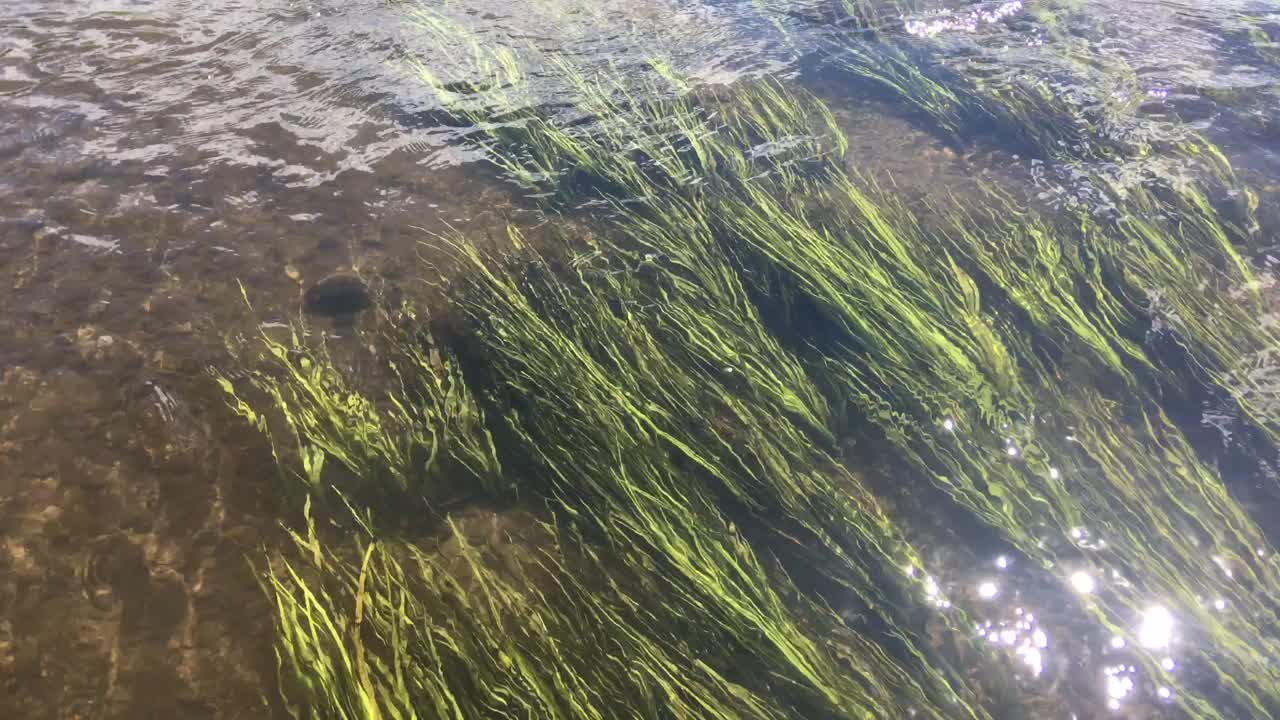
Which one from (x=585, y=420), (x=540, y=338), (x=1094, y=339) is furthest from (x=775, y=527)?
(x=1094, y=339)

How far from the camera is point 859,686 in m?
2.06

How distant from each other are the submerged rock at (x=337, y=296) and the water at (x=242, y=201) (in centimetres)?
5

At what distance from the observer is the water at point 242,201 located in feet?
6.59

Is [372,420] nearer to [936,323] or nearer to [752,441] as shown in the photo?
[752,441]

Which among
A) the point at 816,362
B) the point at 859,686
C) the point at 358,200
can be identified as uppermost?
the point at 358,200

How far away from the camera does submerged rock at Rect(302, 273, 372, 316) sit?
2.87 m

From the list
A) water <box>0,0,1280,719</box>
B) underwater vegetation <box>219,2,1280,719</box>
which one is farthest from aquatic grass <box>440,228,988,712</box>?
water <box>0,0,1280,719</box>

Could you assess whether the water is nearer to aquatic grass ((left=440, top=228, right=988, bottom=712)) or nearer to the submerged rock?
the submerged rock

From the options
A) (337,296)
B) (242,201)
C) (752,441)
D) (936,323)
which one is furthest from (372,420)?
(936,323)

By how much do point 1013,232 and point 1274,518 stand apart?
1571mm

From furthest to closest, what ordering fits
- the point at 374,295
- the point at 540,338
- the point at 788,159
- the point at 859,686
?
1. the point at 788,159
2. the point at 374,295
3. the point at 540,338
4. the point at 859,686

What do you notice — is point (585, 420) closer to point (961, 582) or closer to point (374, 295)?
point (374, 295)

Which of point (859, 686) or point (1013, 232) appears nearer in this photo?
point (859, 686)

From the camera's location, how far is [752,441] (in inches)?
101
